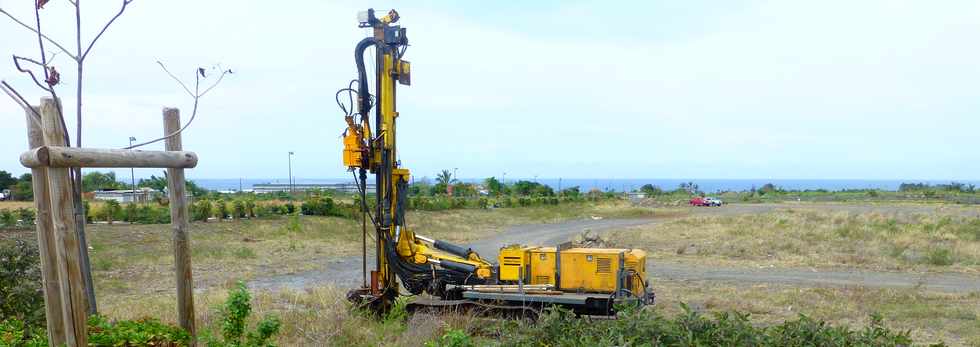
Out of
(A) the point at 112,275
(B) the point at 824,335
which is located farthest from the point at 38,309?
(A) the point at 112,275

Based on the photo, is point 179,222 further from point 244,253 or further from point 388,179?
point 244,253

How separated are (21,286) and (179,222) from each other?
269 cm

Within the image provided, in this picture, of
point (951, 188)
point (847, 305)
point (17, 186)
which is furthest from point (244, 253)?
point (951, 188)

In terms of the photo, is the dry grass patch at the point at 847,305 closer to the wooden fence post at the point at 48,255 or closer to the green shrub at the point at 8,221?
the wooden fence post at the point at 48,255

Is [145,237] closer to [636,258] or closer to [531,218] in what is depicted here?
[636,258]

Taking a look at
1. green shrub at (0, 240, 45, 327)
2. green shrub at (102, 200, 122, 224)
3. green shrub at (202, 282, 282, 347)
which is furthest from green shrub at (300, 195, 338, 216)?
green shrub at (202, 282, 282, 347)

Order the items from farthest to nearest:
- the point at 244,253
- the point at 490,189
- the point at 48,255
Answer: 1. the point at 490,189
2. the point at 244,253
3. the point at 48,255

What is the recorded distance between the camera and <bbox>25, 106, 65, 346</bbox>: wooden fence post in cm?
423

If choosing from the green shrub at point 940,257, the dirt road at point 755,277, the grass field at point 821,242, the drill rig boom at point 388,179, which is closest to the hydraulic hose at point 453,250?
the drill rig boom at point 388,179

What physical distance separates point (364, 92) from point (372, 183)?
1.58m

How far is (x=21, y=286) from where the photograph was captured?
22.1 feet

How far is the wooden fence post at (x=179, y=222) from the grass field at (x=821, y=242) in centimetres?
1852

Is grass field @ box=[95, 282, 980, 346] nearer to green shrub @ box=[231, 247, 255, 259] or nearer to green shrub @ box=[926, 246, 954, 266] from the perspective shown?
green shrub @ box=[926, 246, 954, 266]

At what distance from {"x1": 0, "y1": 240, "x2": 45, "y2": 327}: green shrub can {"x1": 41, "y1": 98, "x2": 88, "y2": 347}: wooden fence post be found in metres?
2.72
